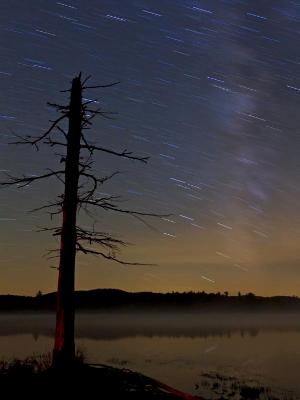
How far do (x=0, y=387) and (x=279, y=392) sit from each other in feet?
62.1

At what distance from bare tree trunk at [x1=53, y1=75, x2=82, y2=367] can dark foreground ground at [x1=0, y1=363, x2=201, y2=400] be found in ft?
2.23

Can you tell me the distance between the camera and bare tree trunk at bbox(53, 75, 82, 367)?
1196 centimetres

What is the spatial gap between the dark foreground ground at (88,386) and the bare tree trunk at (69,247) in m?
0.68

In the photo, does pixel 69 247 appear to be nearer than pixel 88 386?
No

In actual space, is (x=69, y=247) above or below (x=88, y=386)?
above

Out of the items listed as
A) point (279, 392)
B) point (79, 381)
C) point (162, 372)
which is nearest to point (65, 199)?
point (79, 381)

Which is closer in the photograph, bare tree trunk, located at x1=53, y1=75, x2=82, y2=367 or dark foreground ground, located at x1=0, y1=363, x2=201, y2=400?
dark foreground ground, located at x1=0, y1=363, x2=201, y2=400

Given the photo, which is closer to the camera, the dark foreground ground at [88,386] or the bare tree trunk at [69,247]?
the dark foreground ground at [88,386]

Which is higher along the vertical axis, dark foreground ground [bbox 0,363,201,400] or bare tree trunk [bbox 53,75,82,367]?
bare tree trunk [bbox 53,75,82,367]

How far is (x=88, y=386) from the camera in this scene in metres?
10.3

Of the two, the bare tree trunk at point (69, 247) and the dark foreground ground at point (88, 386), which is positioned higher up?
the bare tree trunk at point (69, 247)

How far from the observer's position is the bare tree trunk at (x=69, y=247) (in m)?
12.0

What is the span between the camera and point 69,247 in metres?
12.3

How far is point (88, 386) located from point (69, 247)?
3.09m
